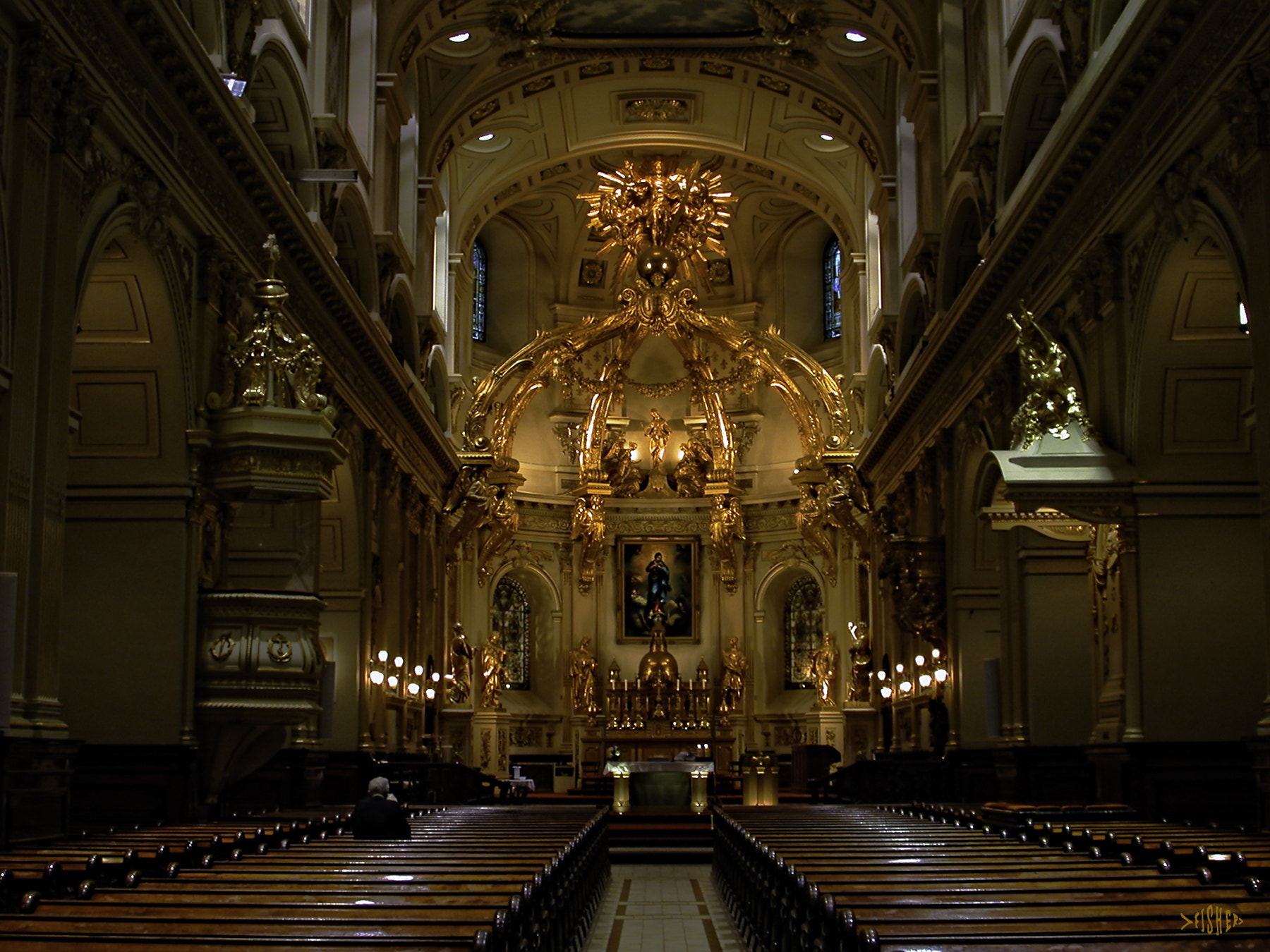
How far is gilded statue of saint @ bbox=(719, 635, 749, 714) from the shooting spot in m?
36.0

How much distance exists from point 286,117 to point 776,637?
73.9ft

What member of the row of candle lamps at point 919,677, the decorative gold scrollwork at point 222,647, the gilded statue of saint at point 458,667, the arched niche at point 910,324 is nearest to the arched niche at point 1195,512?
the row of candle lamps at point 919,677

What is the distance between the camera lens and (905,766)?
22.8 metres

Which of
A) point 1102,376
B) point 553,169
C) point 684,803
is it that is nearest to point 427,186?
point 553,169

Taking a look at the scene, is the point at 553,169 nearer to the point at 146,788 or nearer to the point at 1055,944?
the point at 146,788

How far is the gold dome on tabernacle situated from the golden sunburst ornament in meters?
9.37

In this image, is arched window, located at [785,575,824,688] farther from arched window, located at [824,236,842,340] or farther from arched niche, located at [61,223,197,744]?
arched niche, located at [61,223,197,744]

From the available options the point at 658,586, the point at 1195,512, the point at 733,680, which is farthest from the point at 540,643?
the point at 1195,512

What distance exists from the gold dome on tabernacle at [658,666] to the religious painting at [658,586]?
0.97m

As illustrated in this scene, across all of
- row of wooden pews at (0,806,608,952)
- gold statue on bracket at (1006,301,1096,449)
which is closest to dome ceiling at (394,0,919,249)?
gold statue on bracket at (1006,301,1096,449)

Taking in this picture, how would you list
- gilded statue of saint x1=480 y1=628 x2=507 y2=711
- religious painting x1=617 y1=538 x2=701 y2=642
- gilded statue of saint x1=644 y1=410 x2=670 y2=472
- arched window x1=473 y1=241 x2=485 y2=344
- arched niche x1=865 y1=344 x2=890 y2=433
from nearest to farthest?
arched niche x1=865 y1=344 x2=890 y2=433
gilded statue of saint x1=480 y1=628 x2=507 y2=711
arched window x1=473 y1=241 x2=485 y2=344
gilded statue of saint x1=644 y1=410 x2=670 y2=472
religious painting x1=617 y1=538 x2=701 y2=642

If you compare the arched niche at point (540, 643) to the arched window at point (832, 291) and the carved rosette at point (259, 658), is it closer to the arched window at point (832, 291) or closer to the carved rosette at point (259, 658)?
the arched window at point (832, 291)

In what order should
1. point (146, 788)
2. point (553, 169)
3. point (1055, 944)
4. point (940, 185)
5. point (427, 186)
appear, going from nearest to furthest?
point (1055, 944) → point (146, 788) → point (940, 185) → point (427, 186) → point (553, 169)

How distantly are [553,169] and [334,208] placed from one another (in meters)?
12.3
